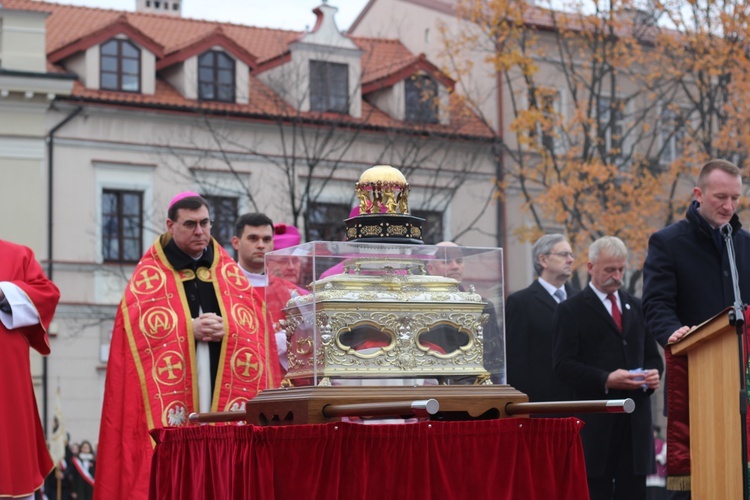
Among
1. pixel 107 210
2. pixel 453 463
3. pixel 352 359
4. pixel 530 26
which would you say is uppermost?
pixel 530 26

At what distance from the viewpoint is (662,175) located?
26453 millimetres

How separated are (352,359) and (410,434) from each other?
0.39m

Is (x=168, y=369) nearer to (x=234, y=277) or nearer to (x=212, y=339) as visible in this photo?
(x=212, y=339)

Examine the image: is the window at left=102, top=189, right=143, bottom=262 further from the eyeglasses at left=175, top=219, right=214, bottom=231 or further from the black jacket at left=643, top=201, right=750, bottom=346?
the black jacket at left=643, top=201, right=750, bottom=346

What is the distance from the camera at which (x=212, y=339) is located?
8.25 meters

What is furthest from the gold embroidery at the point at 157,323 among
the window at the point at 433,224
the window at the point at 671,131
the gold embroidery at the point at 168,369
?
the window at the point at 671,131

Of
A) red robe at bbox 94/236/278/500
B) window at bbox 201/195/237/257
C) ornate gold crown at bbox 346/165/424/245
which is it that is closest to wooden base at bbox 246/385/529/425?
ornate gold crown at bbox 346/165/424/245

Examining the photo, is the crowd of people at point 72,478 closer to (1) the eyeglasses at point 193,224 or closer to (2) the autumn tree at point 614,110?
(2) the autumn tree at point 614,110

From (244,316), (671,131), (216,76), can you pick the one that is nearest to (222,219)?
(216,76)

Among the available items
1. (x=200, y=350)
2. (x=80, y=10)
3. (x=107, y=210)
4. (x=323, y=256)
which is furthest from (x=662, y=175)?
(x=323, y=256)

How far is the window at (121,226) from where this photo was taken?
27.9 metres

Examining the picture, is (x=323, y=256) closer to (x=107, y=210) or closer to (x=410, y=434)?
(x=410, y=434)

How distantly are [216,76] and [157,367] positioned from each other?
22244 millimetres

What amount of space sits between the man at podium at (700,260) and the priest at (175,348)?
2.26m
